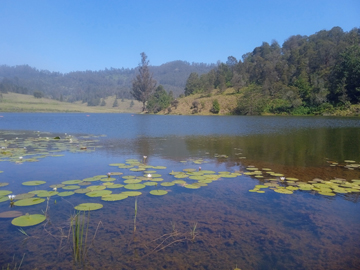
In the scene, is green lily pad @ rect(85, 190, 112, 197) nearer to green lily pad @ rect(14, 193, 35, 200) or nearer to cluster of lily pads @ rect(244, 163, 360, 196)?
green lily pad @ rect(14, 193, 35, 200)

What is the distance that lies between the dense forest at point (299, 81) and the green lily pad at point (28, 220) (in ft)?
189

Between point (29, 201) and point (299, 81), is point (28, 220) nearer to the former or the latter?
point (29, 201)

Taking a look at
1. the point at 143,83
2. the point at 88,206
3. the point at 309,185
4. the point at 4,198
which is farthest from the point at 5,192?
the point at 143,83

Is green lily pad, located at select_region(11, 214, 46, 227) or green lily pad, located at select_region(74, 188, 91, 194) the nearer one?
green lily pad, located at select_region(11, 214, 46, 227)

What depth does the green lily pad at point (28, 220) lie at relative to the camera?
14.7 feet

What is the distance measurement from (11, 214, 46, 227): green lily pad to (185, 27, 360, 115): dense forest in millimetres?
57611

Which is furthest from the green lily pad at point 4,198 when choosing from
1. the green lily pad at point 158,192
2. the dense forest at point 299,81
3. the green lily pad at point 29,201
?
the dense forest at point 299,81

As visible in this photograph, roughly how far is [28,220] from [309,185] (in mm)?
6777

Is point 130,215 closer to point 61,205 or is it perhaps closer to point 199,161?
point 61,205

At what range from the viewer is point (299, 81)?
61750 millimetres

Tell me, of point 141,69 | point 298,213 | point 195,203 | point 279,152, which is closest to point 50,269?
point 195,203

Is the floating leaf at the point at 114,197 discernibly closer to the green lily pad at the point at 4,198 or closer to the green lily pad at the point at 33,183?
the green lily pad at the point at 4,198

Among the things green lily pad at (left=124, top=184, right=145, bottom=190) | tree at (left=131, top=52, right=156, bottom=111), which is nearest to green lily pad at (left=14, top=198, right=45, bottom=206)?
green lily pad at (left=124, top=184, right=145, bottom=190)

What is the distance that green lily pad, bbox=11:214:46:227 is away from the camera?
4.48 meters
